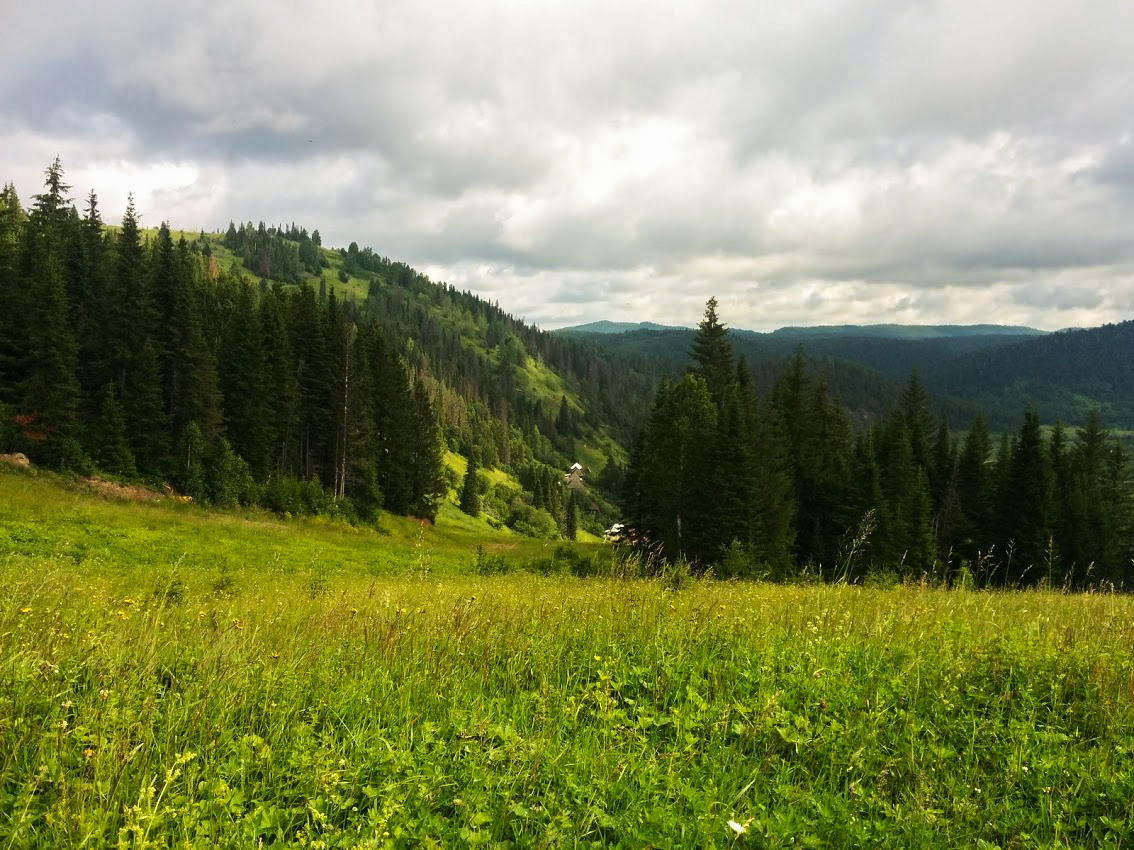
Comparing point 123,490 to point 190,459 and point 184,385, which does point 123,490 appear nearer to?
point 190,459

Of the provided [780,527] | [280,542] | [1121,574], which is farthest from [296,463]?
[1121,574]

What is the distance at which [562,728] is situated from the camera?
13.1 ft

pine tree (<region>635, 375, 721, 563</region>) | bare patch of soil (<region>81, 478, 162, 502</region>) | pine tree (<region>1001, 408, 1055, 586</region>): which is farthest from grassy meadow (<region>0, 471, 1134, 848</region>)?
pine tree (<region>1001, 408, 1055, 586</region>)

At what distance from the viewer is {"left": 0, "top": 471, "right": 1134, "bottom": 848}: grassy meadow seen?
9.89 feet

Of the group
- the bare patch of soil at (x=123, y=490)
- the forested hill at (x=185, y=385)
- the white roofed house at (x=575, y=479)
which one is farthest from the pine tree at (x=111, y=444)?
the white roofed house at (x=575, y=479)

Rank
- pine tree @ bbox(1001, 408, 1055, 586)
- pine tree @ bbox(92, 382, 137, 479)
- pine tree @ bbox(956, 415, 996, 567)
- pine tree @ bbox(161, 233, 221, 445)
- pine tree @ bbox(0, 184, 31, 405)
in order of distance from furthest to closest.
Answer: pine tree @ bbox(956, 415, 996, 567) → pine tree @ bbox(161, 233, 221, 445) → pine tree @ bbox(0, 184, 31, 405) → pine tree @ bbox(1001, 408, 1055, 586) → pine tree @ bbox(92, 382, 137, 479)

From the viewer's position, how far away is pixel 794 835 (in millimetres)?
3148

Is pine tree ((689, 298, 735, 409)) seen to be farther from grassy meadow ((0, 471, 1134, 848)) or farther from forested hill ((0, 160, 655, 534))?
grassy meadow ((0, 471, 1134, 848))

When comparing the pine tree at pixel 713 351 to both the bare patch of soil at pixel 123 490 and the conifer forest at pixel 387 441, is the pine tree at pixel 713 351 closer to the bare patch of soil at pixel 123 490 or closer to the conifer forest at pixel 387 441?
the conifer forest at pixel 387 441

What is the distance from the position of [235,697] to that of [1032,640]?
20.8ft

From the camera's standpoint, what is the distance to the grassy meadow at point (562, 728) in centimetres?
301

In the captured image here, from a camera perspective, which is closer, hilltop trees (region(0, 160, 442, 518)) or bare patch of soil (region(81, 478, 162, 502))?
bare patch of soil (region(81, 478, 162, 502))

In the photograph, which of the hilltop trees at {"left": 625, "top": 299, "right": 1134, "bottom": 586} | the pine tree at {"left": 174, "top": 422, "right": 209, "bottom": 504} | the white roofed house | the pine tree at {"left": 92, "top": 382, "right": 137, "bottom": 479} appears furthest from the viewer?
the white roofed house

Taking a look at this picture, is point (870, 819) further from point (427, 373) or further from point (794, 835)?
point (427, 373)
